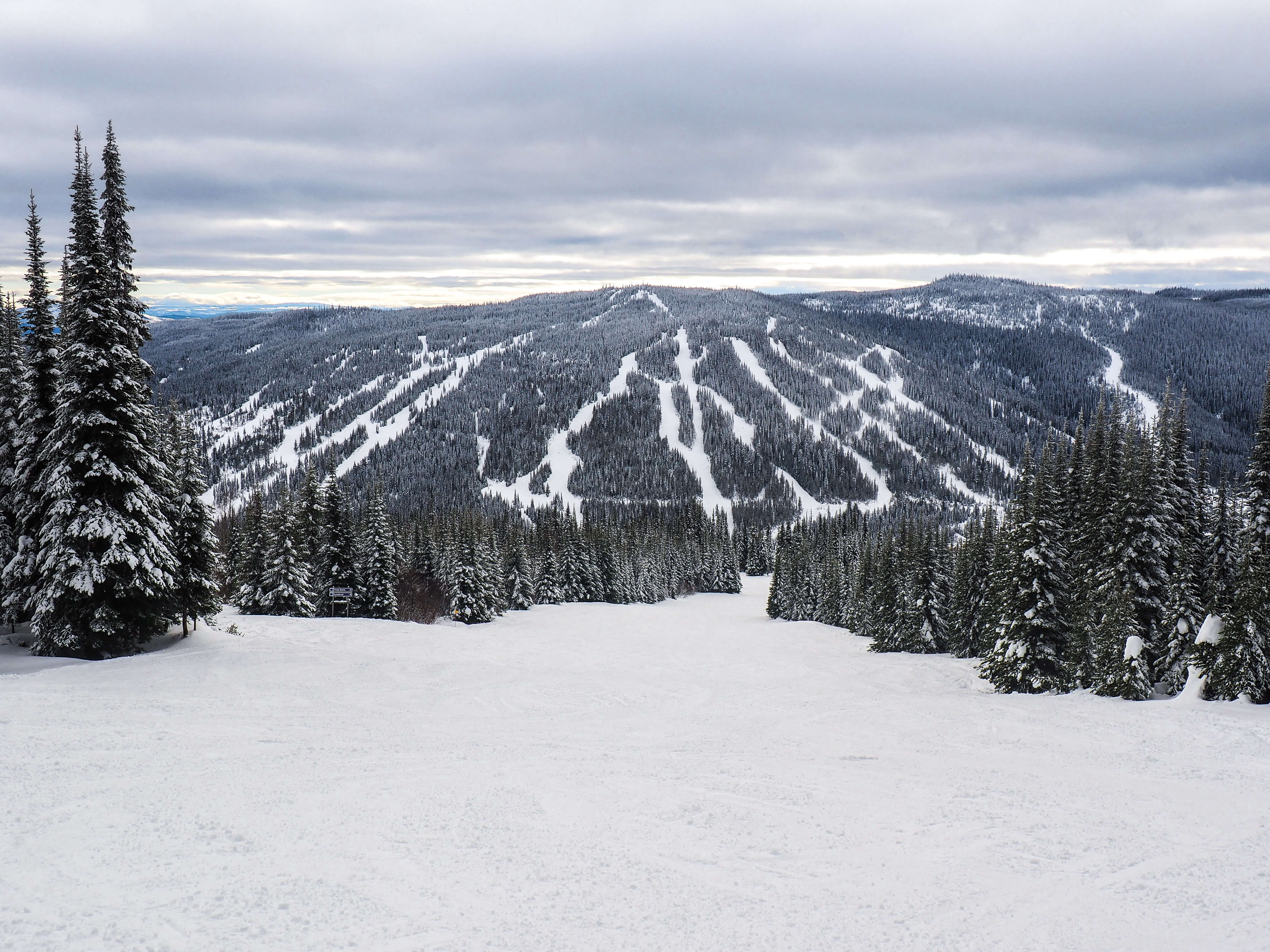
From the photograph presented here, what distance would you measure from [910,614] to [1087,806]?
129ft

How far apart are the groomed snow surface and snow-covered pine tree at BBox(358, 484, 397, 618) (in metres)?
32.5

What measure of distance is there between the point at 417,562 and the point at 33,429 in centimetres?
4765

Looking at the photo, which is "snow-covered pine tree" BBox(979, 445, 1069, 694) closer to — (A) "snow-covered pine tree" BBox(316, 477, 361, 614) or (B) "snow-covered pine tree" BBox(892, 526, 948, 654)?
(B) "snow-covered pine tree" BBox(892, 526, 948, 654)

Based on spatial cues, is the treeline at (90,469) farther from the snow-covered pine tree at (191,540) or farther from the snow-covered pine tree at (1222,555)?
the snow-covered pine tree at (1222,555)

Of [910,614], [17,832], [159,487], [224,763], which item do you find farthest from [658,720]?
[910,614]

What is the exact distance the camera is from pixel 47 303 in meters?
25.9

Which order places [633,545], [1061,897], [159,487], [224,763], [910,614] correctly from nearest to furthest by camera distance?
1. [1061,897]
2. [224,763]
3. [159,487]
4. [910,614]
5. [633,545]

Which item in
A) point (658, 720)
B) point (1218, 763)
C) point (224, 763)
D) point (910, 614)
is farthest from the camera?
point (910, 614)

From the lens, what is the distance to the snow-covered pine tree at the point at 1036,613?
26.1 m

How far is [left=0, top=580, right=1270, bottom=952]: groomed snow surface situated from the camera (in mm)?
7258

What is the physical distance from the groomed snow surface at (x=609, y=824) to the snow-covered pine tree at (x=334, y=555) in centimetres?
3164

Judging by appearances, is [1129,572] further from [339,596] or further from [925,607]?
[339,596]

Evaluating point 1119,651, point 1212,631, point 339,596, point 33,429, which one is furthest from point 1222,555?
point 339,596

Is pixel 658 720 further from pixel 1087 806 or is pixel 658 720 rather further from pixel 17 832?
pixel 17 832
